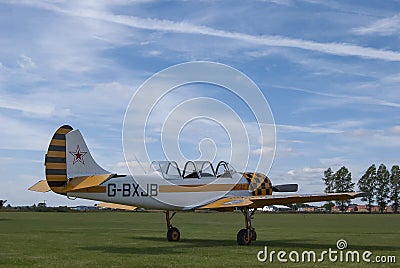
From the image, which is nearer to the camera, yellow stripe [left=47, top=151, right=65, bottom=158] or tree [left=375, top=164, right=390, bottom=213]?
yellow stripe [left=47, top=151, right=65, bottom=158]

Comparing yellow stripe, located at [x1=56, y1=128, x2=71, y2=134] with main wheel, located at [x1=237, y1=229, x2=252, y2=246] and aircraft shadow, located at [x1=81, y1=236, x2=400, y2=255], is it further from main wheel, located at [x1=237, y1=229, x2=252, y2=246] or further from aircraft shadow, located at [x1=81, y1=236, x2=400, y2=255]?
main wheel, located at [x1=237, y1=229, x2=252, y2=246]

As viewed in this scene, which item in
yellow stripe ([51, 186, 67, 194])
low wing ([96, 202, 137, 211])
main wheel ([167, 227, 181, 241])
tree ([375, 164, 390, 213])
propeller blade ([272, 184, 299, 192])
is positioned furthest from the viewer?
tree ([375, 164, 390, 213])

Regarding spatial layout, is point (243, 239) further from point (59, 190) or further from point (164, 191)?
point (59, 190)

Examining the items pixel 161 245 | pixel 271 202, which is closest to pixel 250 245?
pixel 271 202

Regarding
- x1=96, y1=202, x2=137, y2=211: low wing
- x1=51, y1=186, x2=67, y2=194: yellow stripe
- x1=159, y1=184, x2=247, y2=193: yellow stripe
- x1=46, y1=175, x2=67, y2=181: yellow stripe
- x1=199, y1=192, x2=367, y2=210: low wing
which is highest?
x1=46, y1=175, x2=67, y2=181: yellow stripe

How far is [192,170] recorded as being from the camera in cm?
1834

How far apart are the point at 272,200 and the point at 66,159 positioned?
20.5 ft

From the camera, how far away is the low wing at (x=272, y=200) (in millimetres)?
16188

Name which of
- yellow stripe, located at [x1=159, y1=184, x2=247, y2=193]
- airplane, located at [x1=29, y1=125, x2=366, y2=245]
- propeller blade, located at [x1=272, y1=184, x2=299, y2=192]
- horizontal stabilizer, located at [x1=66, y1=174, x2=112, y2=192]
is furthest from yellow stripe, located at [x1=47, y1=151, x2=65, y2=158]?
propeller blade, located at [x1=272, y1=184, x2=299, y2=192]

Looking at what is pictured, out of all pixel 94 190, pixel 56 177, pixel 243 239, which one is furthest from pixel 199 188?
pixel 56 177

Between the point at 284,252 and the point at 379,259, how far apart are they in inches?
105

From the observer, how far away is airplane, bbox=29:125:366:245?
1600 cm

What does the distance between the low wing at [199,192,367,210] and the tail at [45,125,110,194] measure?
159 inches

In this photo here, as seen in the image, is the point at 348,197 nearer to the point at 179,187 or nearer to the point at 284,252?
the point at 284,252
